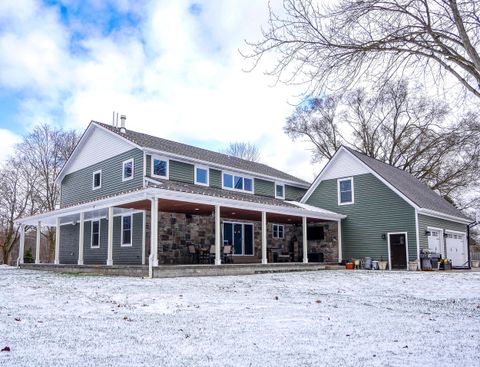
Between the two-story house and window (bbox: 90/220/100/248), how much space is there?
4 cm

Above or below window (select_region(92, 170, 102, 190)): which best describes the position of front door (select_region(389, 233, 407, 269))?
below

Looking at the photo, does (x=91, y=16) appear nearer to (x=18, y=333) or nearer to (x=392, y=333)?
(x=18, y=333)

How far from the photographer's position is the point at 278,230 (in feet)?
71.9

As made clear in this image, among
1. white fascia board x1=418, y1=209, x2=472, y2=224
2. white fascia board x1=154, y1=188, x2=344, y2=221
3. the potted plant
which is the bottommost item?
the potted plant

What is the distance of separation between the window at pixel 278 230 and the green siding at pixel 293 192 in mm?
2182

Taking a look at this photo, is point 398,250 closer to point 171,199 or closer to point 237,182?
point 237,182

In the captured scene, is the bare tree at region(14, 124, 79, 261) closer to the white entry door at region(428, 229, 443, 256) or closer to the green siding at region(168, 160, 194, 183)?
the green siding at region(168, 160, 194, 183)

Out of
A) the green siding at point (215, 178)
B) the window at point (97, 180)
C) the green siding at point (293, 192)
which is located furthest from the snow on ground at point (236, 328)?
the green siding at point (293, 192)

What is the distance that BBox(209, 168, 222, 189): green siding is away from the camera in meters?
19.2

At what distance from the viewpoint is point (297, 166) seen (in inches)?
1715

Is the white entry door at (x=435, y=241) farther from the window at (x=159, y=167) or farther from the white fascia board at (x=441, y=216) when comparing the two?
the window at (x=159, y=167)

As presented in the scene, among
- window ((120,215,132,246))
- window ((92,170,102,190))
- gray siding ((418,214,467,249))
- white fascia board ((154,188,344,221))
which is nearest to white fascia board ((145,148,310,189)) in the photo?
window ((120,215,132,246))

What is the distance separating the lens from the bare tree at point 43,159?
30531 mm

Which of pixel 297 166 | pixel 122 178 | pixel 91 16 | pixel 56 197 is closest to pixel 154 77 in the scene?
pixel 91 16
